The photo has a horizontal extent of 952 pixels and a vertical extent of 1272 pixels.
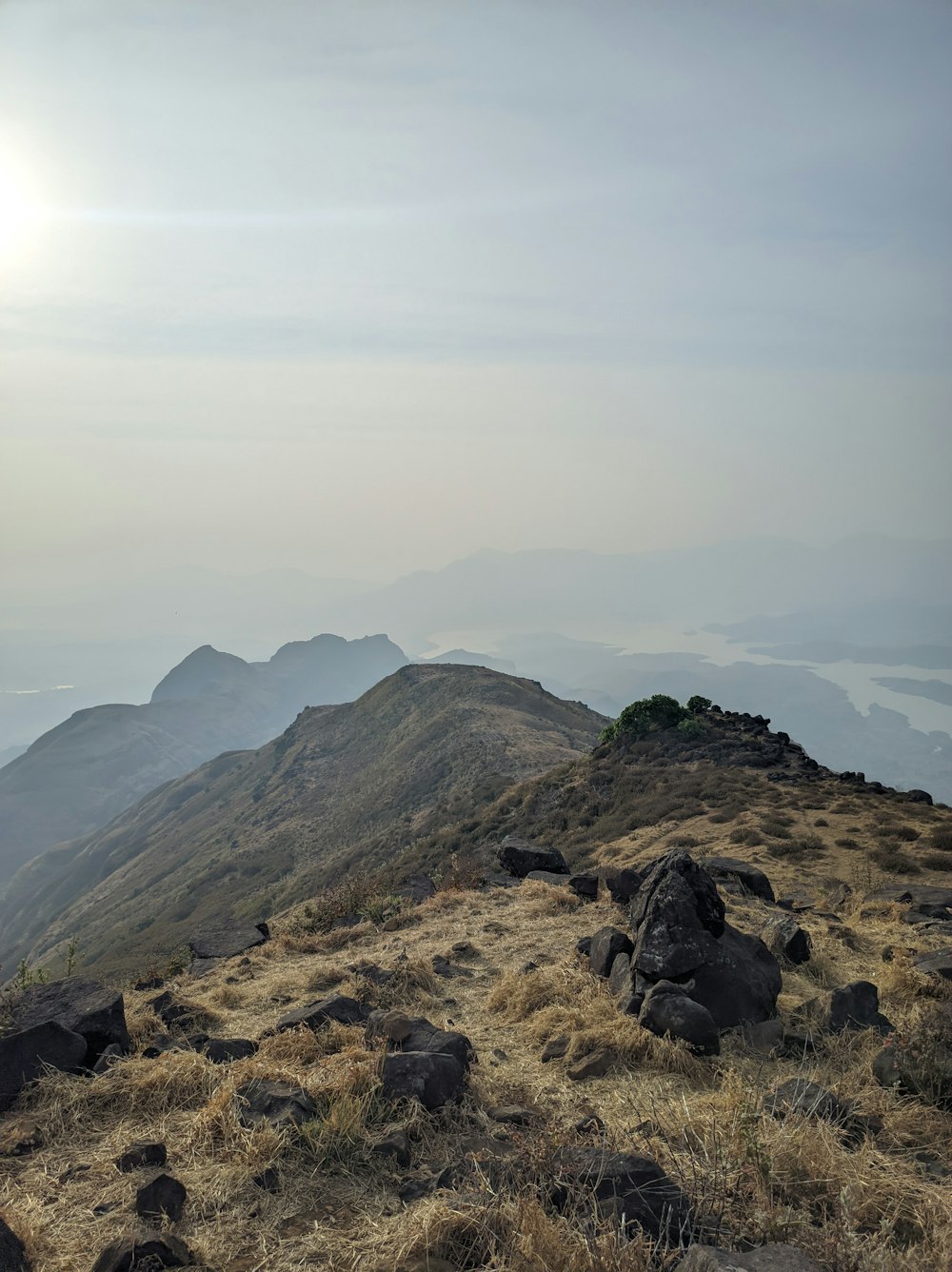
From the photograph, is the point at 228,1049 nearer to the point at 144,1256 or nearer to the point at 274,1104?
the point at 274,1104

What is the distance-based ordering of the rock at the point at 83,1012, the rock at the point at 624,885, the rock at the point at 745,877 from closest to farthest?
the rock at the point at 83,1012 < the rock at the point at 624,885 < the rock at the point at 745,877

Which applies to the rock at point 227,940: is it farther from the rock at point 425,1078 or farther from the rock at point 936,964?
the rock at point 936,964

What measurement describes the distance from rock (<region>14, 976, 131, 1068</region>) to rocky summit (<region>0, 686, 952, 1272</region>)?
0.03 m

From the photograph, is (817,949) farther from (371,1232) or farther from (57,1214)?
(57,1214)

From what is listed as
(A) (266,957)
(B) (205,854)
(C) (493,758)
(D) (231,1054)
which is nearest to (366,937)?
(A) (266,957)

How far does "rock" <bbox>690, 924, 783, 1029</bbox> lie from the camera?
927 cm

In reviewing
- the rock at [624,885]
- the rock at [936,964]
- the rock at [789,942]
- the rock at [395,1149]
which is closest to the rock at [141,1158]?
the rock at [395,1149]

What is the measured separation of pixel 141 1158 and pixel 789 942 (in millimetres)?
9148

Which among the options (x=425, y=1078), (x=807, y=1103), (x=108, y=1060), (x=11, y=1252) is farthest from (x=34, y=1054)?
(x=807, y=1103)

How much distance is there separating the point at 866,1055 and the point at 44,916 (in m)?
137

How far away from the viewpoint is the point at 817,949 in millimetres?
11867

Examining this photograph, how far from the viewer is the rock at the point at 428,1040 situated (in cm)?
806

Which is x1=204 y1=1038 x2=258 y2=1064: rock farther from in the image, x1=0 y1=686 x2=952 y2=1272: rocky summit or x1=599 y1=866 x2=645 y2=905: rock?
x1=599 y1=866 x2=645 y2=905: rock

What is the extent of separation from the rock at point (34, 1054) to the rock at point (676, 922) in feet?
22.7
